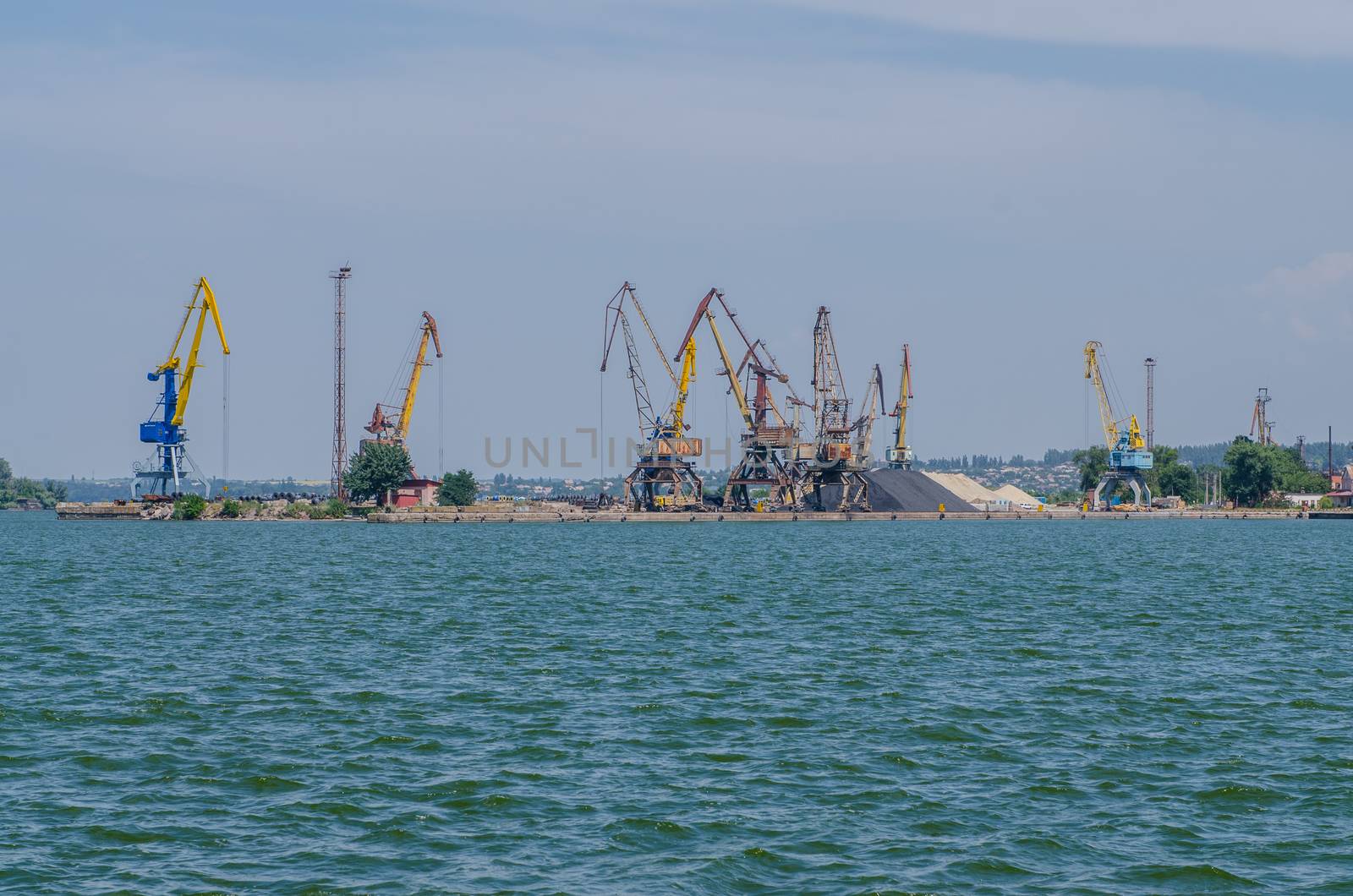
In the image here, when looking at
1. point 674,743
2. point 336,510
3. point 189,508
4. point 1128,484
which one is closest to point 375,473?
point 336,510

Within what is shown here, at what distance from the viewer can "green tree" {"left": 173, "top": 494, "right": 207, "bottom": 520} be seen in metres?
149

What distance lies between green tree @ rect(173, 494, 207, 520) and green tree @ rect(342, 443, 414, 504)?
15.2 meters

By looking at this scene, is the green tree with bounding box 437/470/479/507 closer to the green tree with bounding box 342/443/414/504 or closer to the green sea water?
the green tree with bounding box 342/443/414/504

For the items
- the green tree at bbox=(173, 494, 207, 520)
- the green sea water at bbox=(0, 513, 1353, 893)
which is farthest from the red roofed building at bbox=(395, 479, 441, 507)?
the green sea water at bbox=(0, 513, 1353, 893)

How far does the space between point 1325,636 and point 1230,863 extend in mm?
24438

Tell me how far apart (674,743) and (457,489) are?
13850 centimetres

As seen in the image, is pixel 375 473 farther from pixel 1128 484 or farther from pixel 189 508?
pixel 1128 484

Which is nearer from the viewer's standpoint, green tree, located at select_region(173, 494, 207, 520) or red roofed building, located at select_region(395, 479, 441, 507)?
green tree, located at select_region(173, 494, 207, 520)

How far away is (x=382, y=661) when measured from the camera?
32.4 meters

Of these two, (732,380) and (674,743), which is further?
(732,380)

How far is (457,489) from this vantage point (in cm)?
15950

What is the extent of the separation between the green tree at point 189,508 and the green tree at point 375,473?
15.2 m

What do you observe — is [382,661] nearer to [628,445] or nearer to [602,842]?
[602,842]

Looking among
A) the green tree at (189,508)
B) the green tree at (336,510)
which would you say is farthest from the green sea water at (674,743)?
the green tree at (189,508)
